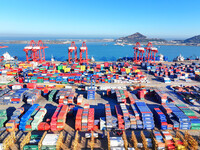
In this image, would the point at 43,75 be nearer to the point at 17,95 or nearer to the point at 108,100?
the point at 17,95

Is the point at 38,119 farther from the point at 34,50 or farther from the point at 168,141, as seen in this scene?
the point at 34,50

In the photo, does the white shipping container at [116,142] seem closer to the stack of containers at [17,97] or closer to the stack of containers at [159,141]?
the stack of containers at [159,141]

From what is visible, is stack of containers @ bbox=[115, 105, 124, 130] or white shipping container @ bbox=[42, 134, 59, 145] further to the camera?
stack of containers @ bbox=[115, 105, 124, 130]

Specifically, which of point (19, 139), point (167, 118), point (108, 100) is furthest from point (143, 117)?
point (19, 139)

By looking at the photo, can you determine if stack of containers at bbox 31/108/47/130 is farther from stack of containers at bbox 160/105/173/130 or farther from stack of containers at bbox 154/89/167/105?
stack of containers at bbox 154/89/167/105

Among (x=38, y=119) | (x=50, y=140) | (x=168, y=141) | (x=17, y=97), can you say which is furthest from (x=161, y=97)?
(x=17, y=97)

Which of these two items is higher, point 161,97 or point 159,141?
point 161,97

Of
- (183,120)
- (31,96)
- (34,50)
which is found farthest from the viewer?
(34,50)

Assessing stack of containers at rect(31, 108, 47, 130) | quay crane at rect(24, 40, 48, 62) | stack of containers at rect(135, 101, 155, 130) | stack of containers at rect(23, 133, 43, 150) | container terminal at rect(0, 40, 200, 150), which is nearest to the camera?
stack of containers at rect(23, 133, 43, 150)

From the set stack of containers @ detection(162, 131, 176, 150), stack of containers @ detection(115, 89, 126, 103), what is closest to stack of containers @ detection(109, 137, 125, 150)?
stack of containers @ detection(162, 131, 176, 150)
